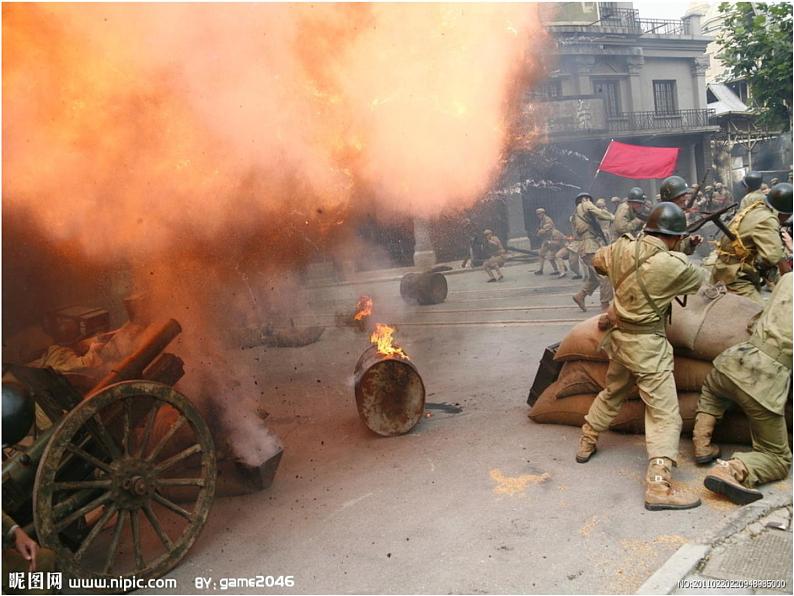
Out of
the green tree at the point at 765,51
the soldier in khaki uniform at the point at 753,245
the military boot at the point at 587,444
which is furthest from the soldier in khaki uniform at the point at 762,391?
the green tree at the point at 765,51

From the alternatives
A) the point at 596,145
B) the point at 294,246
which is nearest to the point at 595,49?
the point at 596,145

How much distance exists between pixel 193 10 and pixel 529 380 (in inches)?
170

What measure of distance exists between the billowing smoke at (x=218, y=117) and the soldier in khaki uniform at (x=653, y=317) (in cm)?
294

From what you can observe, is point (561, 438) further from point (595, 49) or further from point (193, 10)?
point (595, 49)

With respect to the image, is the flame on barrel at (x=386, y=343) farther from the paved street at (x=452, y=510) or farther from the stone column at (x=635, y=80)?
the stone column at (x=635, y=80)

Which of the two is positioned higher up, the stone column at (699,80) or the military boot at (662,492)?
the stone column at (699,80)

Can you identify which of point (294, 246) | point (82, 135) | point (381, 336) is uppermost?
point (82, 135)

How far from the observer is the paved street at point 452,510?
331 cm

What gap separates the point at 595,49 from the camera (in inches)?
792

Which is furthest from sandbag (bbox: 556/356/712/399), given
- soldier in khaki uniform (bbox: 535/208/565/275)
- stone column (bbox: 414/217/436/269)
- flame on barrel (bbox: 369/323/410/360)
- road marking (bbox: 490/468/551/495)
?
stone column (bbox: 414/217/436/269)

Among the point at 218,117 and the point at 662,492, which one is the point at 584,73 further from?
the point at 662,492

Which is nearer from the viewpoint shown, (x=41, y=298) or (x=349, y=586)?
(x=349, y=586)

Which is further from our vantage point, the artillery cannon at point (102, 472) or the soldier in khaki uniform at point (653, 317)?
the soldier in khaki uniform at point (653, 317)

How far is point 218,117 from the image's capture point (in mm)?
5160
